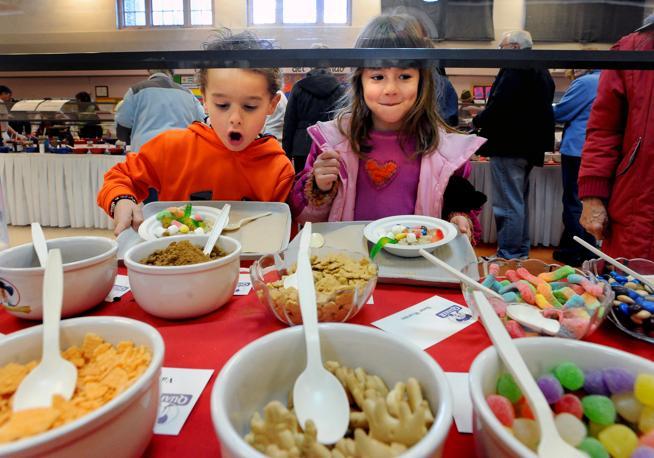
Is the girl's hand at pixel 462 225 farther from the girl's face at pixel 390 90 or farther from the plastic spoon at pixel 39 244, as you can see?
the plastic spoon at pixel 39 244

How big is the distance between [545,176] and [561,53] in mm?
3131

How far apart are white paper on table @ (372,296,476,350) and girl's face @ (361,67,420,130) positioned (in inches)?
23.8

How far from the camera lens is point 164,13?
448 millimetres

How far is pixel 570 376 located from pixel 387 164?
3.16 ft

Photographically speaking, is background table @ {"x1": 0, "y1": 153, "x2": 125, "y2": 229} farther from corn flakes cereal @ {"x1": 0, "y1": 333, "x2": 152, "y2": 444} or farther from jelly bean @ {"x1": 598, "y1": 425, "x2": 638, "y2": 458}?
jelly bean @ {"x1": 598, "y1": 425, "x2": 638, "y2": 458}

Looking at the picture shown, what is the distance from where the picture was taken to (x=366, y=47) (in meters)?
0.49

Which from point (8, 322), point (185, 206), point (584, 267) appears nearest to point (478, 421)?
point (584, 267)

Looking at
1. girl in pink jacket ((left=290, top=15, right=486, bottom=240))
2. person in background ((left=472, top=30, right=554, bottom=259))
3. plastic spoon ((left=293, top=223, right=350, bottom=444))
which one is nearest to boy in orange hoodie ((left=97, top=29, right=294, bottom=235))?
girl in pink jacket ((left=290, top=15, right=486, bottom=240))

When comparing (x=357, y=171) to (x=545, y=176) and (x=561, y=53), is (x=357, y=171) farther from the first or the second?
(x=545, y=176)

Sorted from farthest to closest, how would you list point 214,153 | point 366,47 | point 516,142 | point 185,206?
point 516,142
point 214,153
point 185,206
point 366,47

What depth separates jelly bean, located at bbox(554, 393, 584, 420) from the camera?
0.38 meters

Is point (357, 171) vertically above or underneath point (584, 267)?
above

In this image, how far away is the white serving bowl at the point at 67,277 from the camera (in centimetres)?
58

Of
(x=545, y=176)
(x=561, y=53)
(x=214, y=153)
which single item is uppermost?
(x=561, y=53)
